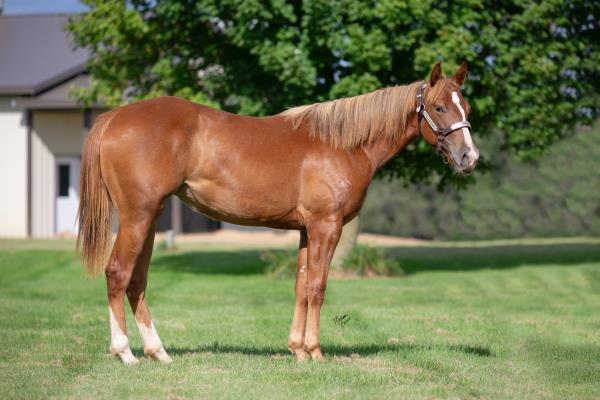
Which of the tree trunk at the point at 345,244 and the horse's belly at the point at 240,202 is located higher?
the horse's belly at the point at 240,202

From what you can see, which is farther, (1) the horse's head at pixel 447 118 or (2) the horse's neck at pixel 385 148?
(2) the horse's neck at pixel 385 148

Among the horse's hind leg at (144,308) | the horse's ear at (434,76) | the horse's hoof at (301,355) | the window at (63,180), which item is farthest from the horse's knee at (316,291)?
the window at (63,180)

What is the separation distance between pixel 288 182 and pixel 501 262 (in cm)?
1389

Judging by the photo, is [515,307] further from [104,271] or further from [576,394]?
[104,271]

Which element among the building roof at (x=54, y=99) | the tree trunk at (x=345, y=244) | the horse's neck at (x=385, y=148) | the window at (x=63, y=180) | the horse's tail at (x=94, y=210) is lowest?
the window at (x=63, y=180)

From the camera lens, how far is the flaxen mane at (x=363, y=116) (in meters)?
7.02

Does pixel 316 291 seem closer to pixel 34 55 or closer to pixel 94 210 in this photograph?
pixel 94 210

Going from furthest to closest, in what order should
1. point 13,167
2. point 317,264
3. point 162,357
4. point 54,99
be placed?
point 13,167 → point 54,99 → point 317,264 → point 162,357

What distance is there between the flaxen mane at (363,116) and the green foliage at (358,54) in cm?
693

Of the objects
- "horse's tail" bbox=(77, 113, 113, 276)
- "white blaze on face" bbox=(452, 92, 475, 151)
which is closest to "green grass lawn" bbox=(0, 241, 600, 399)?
"horse's tail" bbox=(77, 113, 113, 276)

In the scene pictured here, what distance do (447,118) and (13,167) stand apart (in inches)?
852

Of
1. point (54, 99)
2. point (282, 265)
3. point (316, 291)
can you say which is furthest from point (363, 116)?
point (54, 99)

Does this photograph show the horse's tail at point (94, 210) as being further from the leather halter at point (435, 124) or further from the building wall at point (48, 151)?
the building wall at point (48, 151)

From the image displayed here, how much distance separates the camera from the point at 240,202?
6750 mm
